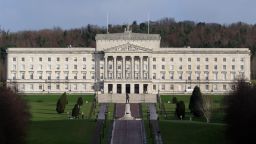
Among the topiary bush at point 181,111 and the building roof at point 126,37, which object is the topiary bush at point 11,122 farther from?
the building roof at point 126,37

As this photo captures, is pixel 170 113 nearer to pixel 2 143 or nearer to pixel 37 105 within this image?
pixel 37 105

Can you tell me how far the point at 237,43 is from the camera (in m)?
152

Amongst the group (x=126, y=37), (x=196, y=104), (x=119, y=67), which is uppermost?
(x=126, y=37)

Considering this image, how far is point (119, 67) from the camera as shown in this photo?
11500 centimetres

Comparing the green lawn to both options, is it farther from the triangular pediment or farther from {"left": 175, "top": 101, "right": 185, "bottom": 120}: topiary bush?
the triangular pediment

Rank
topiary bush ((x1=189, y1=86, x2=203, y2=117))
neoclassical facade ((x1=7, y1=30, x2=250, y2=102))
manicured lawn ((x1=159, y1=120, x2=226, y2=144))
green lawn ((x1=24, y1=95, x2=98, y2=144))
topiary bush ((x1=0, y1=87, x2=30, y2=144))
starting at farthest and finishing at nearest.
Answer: neoclassical facade ((x1=7, y1=30, x2=250, y2=102)) < topiary bush ((x1=189, y1=86, x2=203, y2=117)) < manicured lawn ((x1=159, y1=120, x2=226, y2=144)) < green lawn ((x1=24, y1=95, x2=98, y2=144)) < topiary bush ((x1=0, y1=87, x2=30, y2=144))

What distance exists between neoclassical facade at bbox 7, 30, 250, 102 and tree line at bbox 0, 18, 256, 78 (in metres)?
31.6

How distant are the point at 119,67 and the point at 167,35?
55.3 meters

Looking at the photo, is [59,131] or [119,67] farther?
[119,67]

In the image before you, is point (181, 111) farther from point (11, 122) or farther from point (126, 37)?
point (126, 37)

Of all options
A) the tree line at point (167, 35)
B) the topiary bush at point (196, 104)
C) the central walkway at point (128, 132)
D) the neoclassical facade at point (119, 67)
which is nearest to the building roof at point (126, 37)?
the neoclassical facade at point (119, 67)

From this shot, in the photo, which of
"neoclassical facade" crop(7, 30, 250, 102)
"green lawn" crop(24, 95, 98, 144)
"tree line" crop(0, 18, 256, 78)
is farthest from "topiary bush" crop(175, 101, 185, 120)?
"tree line" crop(0, 18, 256, 78)

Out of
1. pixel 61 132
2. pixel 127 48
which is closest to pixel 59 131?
pixel 61 132

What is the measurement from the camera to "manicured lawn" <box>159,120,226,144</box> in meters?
51.6
